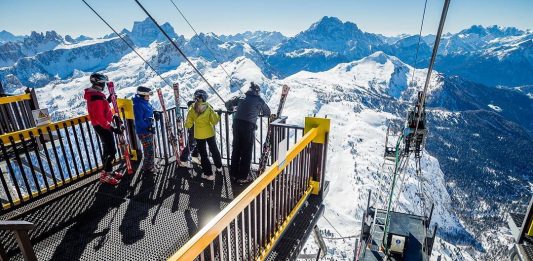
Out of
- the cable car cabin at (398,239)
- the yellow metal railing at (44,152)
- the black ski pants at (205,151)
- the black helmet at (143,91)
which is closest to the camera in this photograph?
the yellow metal railing at (44,152)

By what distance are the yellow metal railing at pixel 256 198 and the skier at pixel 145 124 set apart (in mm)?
3934

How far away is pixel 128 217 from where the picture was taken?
629 cm

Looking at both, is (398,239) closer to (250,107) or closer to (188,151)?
(250,107)

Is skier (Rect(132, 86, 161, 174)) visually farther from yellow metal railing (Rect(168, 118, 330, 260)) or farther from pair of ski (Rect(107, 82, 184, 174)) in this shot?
yellow metal railing (Rect(168, 118, 330, 260))

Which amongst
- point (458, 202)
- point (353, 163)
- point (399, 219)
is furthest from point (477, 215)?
point (399, 219)

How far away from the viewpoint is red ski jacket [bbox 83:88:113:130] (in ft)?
23.8

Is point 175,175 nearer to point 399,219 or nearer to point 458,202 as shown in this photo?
point 399,219

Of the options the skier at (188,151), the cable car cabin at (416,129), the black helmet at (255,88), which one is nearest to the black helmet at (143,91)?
the skier at (188,151)

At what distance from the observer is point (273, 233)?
17.1 feet

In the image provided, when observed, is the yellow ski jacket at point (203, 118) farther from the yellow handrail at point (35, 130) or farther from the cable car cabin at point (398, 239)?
the cable car cabin at point (398, 239)

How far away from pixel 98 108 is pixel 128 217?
9.10ft

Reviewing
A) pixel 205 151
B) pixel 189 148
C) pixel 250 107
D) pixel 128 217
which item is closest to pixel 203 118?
pixel 205 151

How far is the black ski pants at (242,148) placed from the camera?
770 centimetres

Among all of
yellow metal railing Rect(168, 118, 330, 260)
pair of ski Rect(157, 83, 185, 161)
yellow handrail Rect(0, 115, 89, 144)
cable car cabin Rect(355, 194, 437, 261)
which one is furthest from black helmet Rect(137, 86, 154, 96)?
cable car cabin Rect(355, 194, 437, 261)
